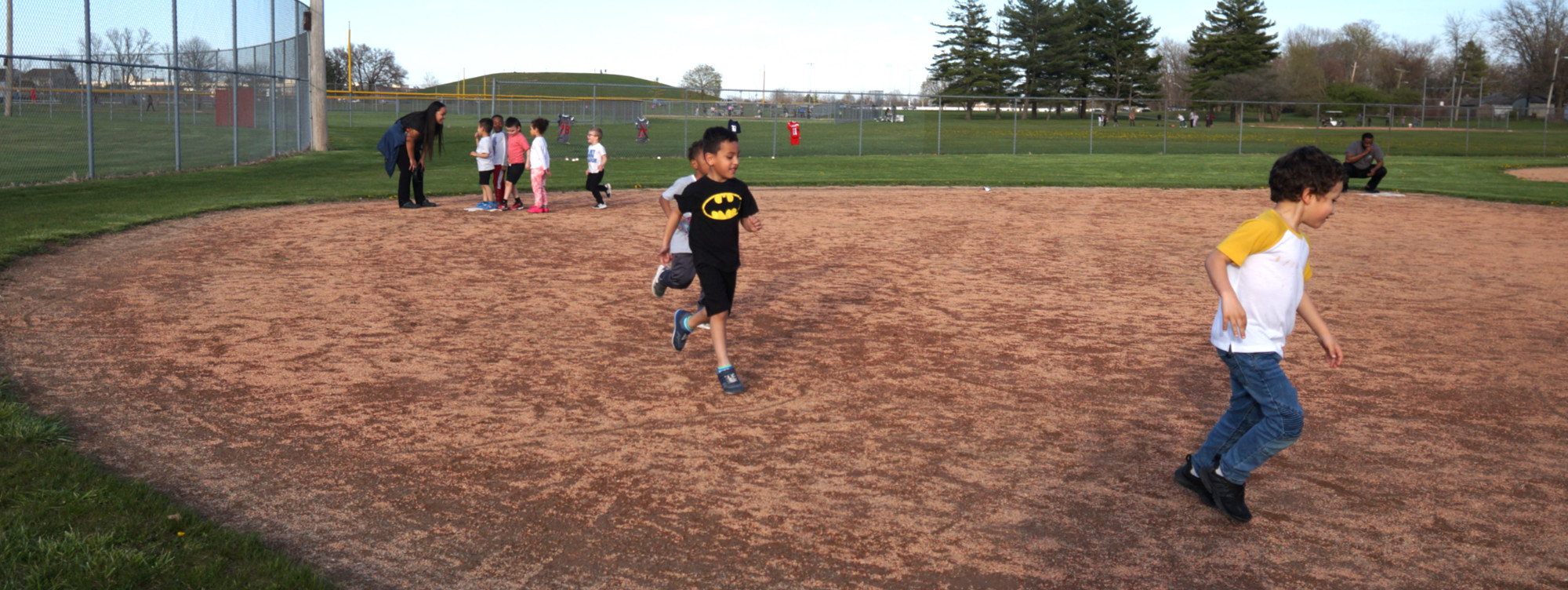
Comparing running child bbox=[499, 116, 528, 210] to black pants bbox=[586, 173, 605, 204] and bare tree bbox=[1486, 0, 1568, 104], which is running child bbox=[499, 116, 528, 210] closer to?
black pants bbox=[586, 173, 605, 204]

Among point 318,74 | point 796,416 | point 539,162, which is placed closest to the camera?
point 796,416

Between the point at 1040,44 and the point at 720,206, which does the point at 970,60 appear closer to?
the point at 1040,44

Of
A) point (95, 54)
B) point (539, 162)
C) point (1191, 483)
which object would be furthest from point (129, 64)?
point (1191, 483)

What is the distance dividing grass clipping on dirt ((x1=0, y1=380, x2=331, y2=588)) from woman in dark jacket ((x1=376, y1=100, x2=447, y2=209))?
10.5m

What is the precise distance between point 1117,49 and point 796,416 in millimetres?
79636

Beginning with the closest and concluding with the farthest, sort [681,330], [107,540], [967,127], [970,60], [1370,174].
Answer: [107,540] < [681,330] < [1370,174] < [967,127] < [970,60]

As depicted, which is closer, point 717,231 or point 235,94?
point 717,231

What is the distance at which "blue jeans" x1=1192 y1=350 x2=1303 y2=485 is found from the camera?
433 centimetres

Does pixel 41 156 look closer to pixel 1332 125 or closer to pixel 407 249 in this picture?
pixel 407 249

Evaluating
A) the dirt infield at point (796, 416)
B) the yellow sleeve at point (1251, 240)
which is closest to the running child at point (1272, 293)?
the yellow sleeve at point (1251, 240)

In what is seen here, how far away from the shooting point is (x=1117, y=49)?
7981 cm

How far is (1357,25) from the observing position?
123000 millimetres

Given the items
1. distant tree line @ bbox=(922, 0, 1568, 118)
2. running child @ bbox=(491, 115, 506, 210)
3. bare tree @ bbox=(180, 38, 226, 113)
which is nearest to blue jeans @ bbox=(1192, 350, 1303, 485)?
running child @ bbox=(491, 115, 506, 210)

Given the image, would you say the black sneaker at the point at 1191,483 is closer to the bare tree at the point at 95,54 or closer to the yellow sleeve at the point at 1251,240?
the yellow sleeve at the point at 1251,240
